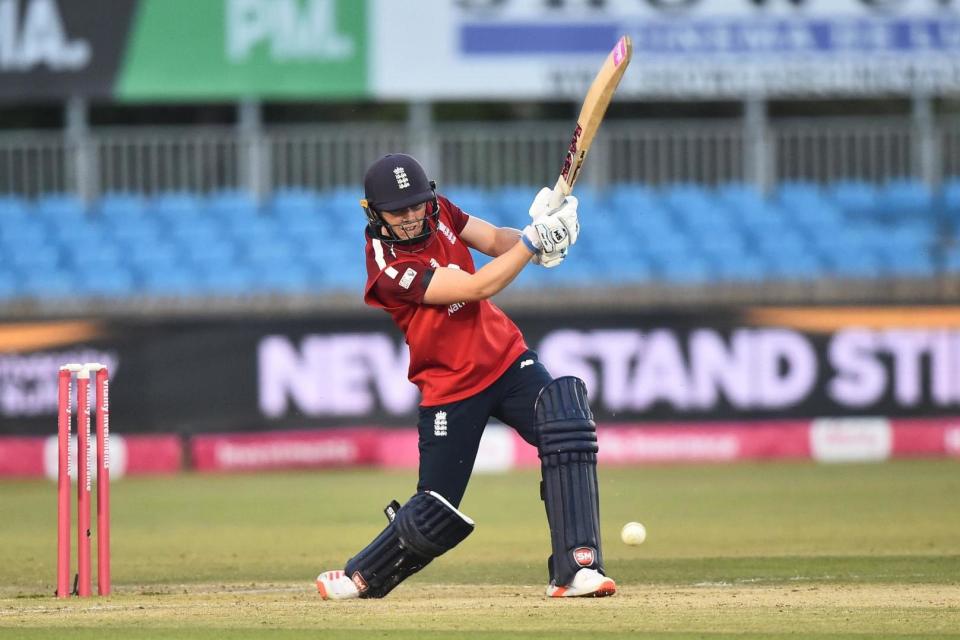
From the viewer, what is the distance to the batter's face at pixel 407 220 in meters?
6.57

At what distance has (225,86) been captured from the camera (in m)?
17.8

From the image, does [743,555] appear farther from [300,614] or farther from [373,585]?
[300,614]

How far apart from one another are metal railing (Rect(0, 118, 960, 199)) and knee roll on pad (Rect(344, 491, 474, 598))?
35.5 ft

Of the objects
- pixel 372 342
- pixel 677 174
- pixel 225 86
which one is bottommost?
pixel 372 342

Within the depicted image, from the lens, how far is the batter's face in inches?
259

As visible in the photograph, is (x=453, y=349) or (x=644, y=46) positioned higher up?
(x=644, y=46)

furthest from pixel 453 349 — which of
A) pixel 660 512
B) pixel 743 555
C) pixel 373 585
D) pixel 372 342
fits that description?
pixel 372 342

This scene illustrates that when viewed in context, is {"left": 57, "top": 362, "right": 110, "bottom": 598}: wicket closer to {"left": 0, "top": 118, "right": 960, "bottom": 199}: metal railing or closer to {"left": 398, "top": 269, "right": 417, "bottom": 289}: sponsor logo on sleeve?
{"left": 398, "top": 269, "right": 417, "bottom": 289}: sponsor logo on sleeve

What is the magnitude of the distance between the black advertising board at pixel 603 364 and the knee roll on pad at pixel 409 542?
816 centimetres

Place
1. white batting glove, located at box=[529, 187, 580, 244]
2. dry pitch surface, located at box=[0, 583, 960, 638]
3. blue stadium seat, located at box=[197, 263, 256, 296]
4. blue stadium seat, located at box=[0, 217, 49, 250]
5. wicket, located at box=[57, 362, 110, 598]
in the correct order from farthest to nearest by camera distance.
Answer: blue stadium seat, located at box=[0, 217, 49, 250], blue stadium seat, located at box=[197, 263, 256, 296], wicket, located at box=[57, 362, 110, 598], white batting glove, located at box=[529, 187, 580, 244], dry pitch surface, located at box=[0, 583, 960, 638]

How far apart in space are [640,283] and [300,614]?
9271mm

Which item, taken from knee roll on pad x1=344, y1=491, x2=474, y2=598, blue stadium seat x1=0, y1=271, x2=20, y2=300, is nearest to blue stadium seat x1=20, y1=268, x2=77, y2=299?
blue stadium seat x1=0, y1=271, x2=20, y2=300

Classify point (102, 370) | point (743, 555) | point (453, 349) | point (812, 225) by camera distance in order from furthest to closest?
1. point (812, 225)
2. point (743, 555)
3. point (102, 370)
4. point (453, 349)

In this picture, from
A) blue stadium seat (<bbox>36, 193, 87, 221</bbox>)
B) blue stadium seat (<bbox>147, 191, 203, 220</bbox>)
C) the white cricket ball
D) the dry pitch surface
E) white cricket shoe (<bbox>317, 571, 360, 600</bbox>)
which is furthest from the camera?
blue stadium seat (<bbox>36, 193, 87, 221</bbox>)
